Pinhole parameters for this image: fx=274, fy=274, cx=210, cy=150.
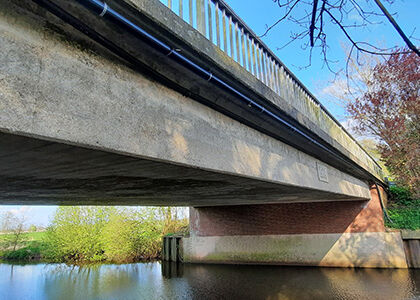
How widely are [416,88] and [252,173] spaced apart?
20.0 feet

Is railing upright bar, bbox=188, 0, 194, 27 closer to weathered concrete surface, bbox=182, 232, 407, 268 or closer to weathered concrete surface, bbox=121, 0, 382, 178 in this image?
weathered concrete surface, bbox=121, 0, 382, 178

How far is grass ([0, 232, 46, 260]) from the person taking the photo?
18.5 meters

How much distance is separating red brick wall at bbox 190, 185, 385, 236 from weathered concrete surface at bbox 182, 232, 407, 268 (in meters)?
0.27

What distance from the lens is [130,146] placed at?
204cm

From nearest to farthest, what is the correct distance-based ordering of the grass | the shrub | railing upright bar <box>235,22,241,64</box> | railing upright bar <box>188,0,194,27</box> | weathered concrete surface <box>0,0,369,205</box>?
weathered concrete surface <box>0,0,369,205</box>
railing upright bar <box>188,0,194,27</box>
railing upright bar <box>235,22,241,64</box>
the shrub
the grass

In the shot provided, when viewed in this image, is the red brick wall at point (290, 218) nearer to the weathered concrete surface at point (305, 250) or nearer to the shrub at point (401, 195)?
the weathered concrete surface at point (305, 250)

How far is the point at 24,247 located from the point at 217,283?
665 inches

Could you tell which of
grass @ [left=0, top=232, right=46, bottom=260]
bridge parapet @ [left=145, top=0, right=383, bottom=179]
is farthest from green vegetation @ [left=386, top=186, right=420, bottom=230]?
grass @ [left=0, top=232, right=46, bottom=260]

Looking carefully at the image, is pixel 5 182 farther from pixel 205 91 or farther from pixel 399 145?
pixel 399 145

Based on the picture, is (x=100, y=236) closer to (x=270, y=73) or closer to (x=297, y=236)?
(x=297, y=236)

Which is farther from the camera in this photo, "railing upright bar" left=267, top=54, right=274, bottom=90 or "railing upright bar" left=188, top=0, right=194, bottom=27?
"railing upright bar" left=267, top=54, right=274, bottom=90

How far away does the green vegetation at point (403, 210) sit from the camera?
1054cm

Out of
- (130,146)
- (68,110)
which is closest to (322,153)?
(130,146)

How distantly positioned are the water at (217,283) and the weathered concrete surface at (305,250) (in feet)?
1.63
